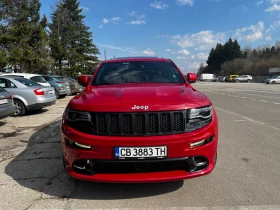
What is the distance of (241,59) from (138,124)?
332 feet

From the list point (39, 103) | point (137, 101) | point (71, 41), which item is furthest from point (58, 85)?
point (71, 41)

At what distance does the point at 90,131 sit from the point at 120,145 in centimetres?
41

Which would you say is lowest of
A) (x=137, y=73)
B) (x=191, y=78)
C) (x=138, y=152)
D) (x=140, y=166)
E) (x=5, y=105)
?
(x=140, y=166)

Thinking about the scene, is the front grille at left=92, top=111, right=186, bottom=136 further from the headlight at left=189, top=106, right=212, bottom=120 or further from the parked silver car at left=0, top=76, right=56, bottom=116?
the parked silver car at left=0, top=76, right=56, bottom=116

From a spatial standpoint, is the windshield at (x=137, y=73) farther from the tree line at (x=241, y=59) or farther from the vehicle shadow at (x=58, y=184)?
the tree line at (x=241, y=59)

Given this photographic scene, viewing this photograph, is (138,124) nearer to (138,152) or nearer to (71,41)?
(138,152)

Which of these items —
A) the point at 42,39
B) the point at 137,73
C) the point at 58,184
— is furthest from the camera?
the point at 42,39

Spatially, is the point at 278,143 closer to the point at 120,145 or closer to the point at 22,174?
the point at 120,145

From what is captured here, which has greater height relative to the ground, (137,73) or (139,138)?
(137,73)

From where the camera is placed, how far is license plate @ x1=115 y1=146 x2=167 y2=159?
2.89 meters

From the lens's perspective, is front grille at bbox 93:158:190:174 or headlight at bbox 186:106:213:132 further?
headlight at bbox 186:106:213:132

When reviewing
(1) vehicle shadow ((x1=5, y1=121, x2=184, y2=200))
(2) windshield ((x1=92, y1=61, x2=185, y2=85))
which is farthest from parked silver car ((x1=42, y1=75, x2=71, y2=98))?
(2) windshield ((x1=92, y1=61, x2=185, y2=85))

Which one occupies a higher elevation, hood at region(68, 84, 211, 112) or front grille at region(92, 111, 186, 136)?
hood at region(68, 84, 211, 112)

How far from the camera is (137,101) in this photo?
3035mm
